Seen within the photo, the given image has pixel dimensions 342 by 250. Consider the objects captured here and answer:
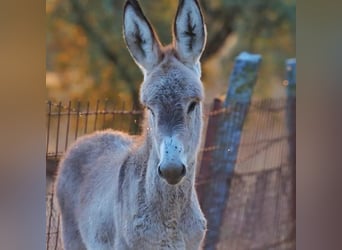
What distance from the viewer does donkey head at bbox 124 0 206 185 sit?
126 centimetres

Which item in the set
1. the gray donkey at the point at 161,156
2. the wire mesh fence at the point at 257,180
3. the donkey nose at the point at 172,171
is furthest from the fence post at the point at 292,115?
the donkey nose at the point at 172,171

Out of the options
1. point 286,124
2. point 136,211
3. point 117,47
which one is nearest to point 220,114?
point 286,124

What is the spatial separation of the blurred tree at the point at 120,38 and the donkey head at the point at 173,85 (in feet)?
0.63

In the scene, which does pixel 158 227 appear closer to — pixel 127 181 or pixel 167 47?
pixel 127 181

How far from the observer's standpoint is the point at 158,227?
1366mm

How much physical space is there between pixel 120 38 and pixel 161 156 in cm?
50

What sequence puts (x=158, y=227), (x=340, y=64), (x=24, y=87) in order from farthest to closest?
(x=340, y=64) → (x=24, y=87) → (x=158, y=227)

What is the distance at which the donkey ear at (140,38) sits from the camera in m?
1.37

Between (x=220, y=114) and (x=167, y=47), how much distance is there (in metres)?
0.43

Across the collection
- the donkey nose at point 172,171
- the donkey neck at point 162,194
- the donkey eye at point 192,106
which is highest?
the donkey eye at point 192,106

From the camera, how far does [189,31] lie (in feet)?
4.48

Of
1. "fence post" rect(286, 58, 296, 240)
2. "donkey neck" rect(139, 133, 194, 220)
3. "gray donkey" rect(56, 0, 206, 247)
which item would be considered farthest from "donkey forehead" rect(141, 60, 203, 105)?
"fence post" rect(286, 58, 296, 240)

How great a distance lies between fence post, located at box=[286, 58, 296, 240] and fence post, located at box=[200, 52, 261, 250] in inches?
3.6

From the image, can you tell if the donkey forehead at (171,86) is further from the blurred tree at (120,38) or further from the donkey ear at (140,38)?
the blurred tree at (120,38)
